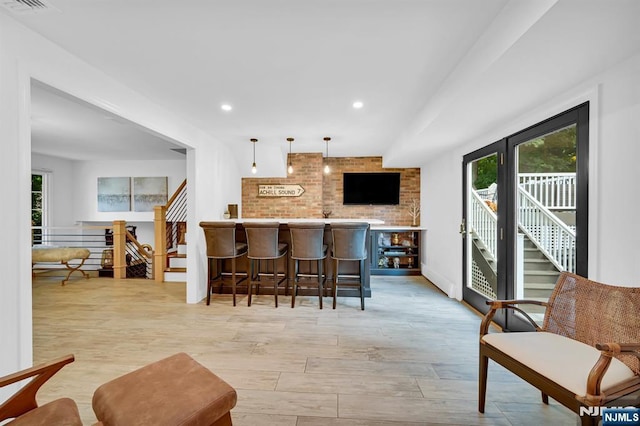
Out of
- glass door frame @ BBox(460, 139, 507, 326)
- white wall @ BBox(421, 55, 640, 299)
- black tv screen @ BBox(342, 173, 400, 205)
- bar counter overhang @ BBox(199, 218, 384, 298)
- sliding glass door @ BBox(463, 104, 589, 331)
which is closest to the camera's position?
white wall @ BBox(421, 55, 640, 299)

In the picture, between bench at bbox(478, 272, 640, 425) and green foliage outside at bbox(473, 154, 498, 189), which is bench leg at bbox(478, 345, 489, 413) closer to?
bench at bbox(478, 272, 640, 425)

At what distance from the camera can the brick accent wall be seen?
564 cm

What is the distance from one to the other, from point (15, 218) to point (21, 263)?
277 millimetres

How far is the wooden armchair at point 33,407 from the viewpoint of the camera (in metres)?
1.07

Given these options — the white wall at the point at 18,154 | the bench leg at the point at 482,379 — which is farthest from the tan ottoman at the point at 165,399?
the bench leg at the point at 482,379

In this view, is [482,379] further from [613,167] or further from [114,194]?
[114,194]

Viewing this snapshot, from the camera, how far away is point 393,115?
10.8 feet

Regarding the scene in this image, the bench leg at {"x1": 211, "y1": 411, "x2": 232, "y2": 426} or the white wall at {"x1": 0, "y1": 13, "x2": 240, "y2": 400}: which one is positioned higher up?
the white wall at {"x1": 0, "y1": 13, "x2": 240, "y2": 400}

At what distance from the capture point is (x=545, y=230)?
3.19m

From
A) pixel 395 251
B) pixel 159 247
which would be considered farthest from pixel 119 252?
pixel 395 251

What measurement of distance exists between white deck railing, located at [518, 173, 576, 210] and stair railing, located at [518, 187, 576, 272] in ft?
0.36

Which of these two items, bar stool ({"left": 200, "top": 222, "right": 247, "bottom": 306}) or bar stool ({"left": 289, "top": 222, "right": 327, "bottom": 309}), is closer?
bar stool ({"left": 289, "top": 222, "right": 327, "bottom": 309})

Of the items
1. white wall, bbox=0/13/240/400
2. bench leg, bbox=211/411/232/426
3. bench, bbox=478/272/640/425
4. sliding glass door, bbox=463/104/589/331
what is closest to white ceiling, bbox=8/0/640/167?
white wall, bbox=0/13/240/400

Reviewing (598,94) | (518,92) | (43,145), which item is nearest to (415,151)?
(518,92)
